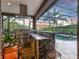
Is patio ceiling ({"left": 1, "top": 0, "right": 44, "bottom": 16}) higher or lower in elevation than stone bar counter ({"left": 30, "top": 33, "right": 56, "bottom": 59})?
higher

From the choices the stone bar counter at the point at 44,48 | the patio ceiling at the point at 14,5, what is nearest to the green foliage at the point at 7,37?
the patio ceiling at the point at 14,5

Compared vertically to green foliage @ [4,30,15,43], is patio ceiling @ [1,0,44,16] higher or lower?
higher

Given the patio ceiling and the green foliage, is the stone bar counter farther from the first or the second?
the patio ceiling

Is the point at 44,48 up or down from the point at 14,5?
down

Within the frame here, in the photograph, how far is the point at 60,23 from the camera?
209cm

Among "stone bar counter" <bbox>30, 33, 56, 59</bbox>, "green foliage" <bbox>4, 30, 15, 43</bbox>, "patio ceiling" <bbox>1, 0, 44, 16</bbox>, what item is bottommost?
"stone bar counter" <bbox>30, 33, 56, 59</bbox>

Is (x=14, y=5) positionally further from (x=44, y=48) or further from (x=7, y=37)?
(x=44, y=48)

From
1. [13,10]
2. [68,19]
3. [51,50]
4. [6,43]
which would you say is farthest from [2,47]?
[68,19]

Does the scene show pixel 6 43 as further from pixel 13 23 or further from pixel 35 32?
pixel 35 32

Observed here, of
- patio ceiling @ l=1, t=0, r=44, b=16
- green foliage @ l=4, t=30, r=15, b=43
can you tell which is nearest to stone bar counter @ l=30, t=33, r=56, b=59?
green foliage @ l=4, t=30, r=15, b=43

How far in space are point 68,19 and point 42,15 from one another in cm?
167

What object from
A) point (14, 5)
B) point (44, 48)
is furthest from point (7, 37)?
point (44, 48)

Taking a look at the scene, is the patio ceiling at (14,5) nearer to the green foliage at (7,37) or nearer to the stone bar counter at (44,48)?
the green foliage at (7,37)

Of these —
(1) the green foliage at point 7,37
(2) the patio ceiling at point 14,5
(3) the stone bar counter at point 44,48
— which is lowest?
(3) the stone bar counter at point 44,48
